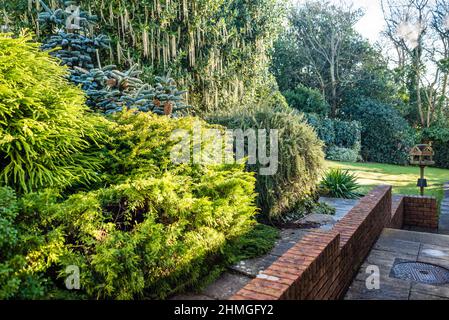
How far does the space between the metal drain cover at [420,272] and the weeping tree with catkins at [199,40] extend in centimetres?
417

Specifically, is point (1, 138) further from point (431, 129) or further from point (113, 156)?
point (431, 129)

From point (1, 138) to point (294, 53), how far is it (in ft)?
64.3

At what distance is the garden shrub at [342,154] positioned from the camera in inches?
637

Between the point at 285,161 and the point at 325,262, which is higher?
the point at 285,161

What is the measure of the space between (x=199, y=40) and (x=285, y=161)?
4.79 metres

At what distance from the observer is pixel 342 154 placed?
16.2 metres

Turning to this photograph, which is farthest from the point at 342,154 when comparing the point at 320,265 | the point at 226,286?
the point at 320,265

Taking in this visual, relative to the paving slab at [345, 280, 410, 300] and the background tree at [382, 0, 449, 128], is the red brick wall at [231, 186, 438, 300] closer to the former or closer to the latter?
the paving slab at [345, 280, 410, 300]

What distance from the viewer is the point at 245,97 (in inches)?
397
